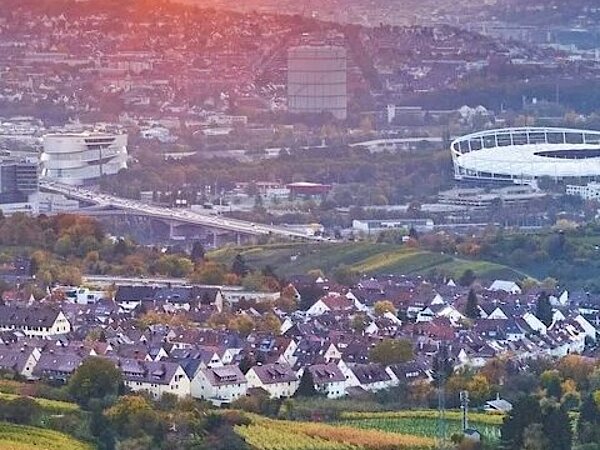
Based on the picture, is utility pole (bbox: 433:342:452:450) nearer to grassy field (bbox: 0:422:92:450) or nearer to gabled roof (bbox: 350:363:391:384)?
gabled roof (bbox: 350:363:391:384)

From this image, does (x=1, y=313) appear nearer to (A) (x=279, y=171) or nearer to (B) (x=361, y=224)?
(B) (x=361, y=224)

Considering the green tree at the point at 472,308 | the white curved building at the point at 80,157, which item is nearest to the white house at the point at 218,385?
the green tree at the point at 472,308

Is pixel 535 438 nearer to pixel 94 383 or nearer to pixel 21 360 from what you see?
pixel 94 383

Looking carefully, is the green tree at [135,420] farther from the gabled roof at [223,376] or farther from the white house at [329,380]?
the white house at [329,380]

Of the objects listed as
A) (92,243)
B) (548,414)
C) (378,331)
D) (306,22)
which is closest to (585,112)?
(306,22)

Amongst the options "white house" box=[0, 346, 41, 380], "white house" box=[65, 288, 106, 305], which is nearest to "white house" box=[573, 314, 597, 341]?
"white house" box=[65, 288, 106, 305]

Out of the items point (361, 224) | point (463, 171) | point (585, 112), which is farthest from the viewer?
point (585, 112)
